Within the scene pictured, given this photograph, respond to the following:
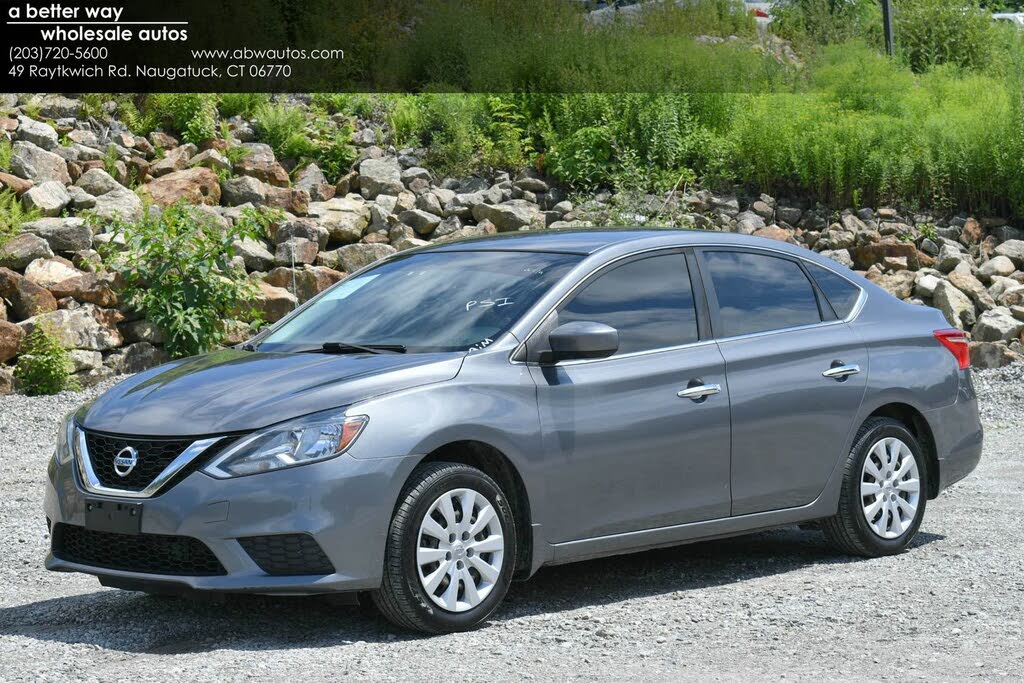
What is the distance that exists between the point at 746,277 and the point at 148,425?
3.13 meters

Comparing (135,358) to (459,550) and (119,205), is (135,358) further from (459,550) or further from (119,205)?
(459,550)

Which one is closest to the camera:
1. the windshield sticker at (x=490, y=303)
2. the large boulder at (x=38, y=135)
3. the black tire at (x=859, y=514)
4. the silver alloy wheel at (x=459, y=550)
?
the silver alloy wheel at (x=459, y=550)

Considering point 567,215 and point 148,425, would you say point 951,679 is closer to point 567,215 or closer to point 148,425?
point 148,425

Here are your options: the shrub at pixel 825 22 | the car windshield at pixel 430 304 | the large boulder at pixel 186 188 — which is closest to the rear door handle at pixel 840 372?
the car windshield at pixel 430 304

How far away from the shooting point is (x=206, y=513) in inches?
210

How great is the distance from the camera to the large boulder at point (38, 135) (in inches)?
611

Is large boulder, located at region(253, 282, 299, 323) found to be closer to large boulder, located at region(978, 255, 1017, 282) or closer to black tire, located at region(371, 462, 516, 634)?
large boulder, located at region(978, 255, 1017, 282)

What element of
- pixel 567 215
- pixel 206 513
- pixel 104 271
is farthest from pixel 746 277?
pixel 567 215

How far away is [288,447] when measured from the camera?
541 cm

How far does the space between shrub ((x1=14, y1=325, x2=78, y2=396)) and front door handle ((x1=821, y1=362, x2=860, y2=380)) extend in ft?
25.8

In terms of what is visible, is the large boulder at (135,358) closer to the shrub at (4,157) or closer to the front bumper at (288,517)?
the shrub at (4,157)

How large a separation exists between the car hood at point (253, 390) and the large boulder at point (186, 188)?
9.26 meters

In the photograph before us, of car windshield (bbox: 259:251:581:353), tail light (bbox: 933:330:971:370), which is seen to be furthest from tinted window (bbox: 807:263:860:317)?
car windshield (bbox: 259:251:581:353)

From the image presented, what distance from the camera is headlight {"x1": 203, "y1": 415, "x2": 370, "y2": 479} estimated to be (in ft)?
17.6
